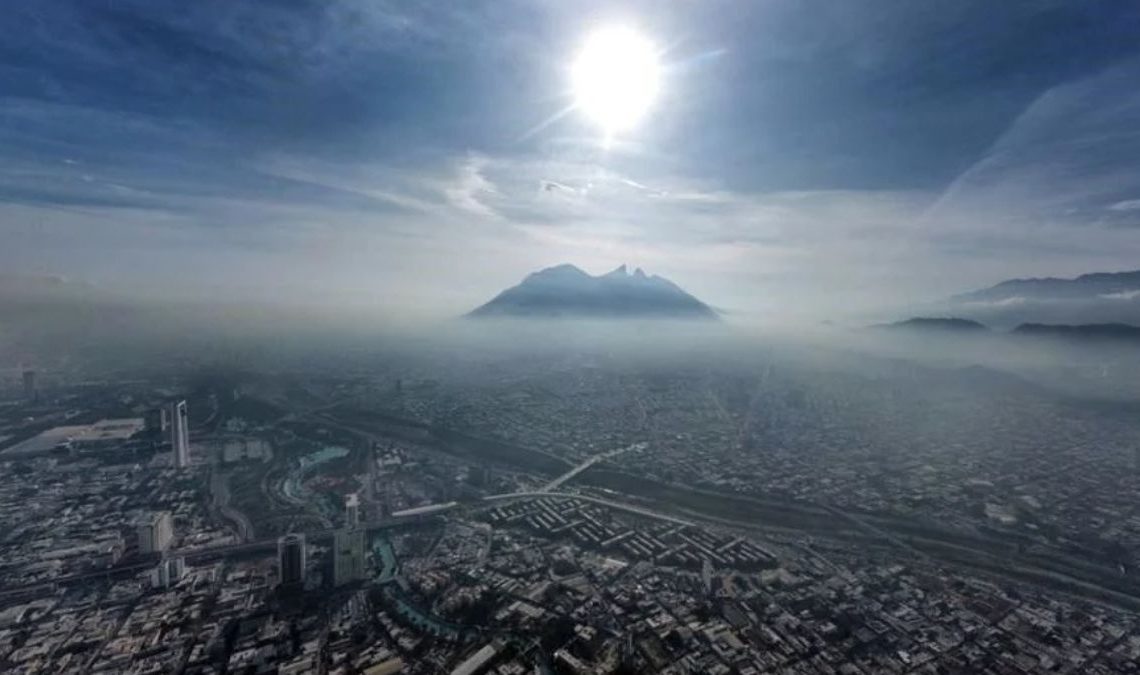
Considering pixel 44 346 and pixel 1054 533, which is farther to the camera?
pixel 44 346

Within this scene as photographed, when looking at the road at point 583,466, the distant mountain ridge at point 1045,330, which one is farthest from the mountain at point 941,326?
the road at point 583,466

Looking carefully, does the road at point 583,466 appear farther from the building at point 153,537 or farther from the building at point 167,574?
the building at point 153,537

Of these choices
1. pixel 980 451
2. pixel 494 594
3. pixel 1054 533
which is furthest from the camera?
pixel 980 451

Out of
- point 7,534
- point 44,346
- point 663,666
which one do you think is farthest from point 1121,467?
point 44,346

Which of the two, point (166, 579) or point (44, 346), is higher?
point (44, 346)

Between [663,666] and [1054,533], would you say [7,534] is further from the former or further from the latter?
[1054,533]

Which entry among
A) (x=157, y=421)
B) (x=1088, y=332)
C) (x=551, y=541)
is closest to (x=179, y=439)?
(x=157, y=421)

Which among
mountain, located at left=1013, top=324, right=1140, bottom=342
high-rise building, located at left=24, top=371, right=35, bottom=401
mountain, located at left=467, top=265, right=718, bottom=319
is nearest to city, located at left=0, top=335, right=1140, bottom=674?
high-rise building, located at left=24, top=371, right=35, bottom=401

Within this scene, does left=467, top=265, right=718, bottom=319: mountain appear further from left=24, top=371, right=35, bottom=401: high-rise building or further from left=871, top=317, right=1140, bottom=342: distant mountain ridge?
left=24, top=371, right=35, bottom=401: high-rise building
